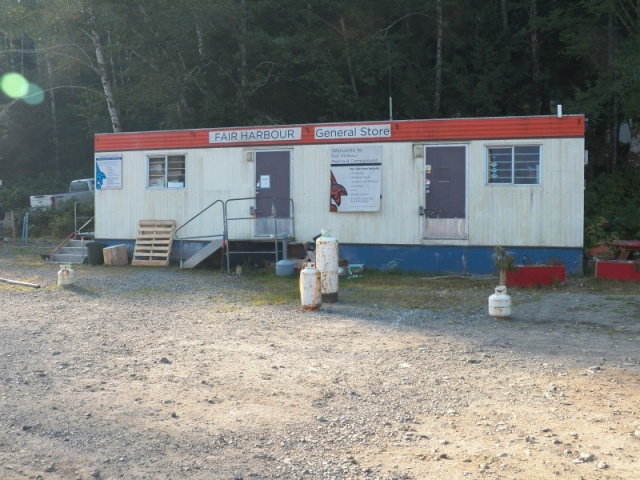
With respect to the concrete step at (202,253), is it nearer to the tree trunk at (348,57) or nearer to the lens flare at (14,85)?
the tree trunk at (348,57)

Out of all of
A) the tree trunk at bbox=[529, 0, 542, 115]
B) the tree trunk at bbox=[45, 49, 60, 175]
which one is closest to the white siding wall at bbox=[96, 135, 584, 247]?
the tree trunk at bbox=[529, 0, 542, 115]

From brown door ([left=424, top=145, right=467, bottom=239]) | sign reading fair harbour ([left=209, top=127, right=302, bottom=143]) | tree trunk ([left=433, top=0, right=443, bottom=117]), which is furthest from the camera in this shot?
tree trunk ([left=433, top=0, right=443, bottom=117])

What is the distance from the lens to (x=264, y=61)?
90.7ft

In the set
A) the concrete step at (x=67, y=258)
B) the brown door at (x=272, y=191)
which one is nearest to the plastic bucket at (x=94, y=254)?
the concrete step at (x=67, y=258)

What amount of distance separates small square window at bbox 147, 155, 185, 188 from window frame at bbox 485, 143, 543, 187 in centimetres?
673

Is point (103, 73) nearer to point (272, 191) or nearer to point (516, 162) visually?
point (272, 191)

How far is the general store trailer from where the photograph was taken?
599 inches

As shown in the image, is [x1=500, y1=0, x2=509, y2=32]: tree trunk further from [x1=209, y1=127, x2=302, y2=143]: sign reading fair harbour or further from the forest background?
[x1=209, y1=127, x2=302, y2=143]: sign reading fair harbour

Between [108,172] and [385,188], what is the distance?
6750 millimetres

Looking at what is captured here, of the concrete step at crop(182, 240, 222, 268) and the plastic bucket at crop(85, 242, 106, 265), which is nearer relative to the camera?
the concrete step at crop(182, 240, 222, 268)

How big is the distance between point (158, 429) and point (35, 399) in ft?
4.67

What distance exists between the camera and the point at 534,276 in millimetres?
13500

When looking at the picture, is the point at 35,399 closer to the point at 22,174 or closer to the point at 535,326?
the point at 535,326

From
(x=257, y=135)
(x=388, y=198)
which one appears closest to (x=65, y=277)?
(x=257, y=135)
